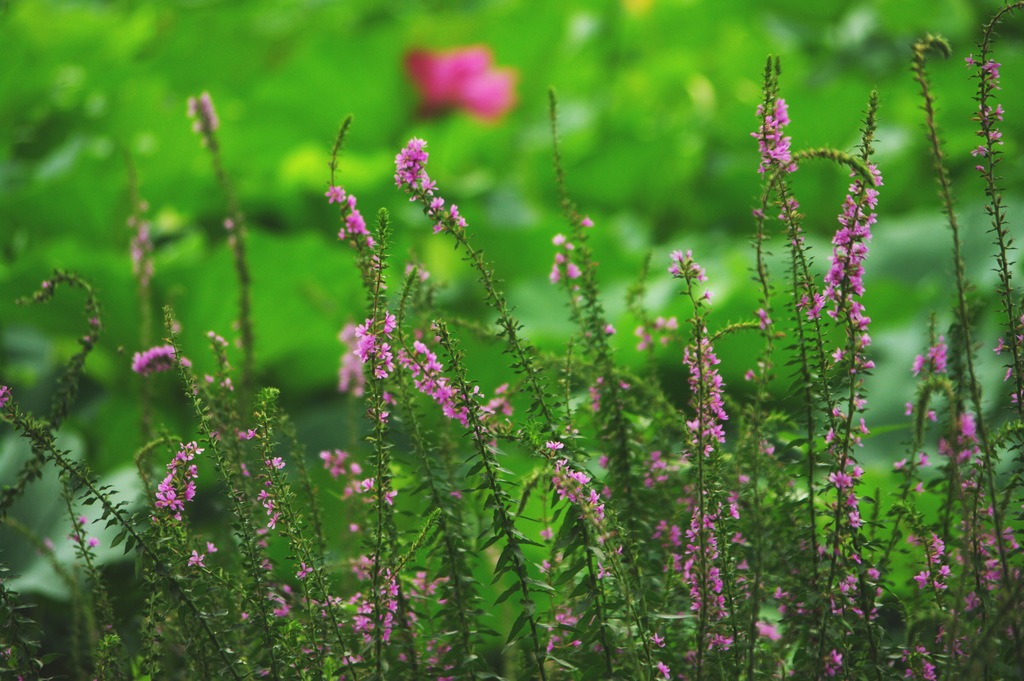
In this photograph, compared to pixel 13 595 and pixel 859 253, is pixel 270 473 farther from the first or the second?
pixel 859 253

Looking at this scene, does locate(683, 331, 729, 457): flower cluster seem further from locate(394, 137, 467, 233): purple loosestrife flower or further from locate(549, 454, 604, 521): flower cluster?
locate(394, 137, 467, 233): purple loosestrife flower

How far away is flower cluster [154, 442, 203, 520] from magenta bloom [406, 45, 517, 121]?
3.06 m

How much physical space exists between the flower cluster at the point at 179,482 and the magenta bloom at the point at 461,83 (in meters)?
3.06

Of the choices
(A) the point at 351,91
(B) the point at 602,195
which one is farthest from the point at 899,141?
(A) the point at 351,91

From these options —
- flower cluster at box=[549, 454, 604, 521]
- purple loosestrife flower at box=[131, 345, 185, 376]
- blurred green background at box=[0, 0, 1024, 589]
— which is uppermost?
blurred green background at box=[0, 0, 1024, 589]

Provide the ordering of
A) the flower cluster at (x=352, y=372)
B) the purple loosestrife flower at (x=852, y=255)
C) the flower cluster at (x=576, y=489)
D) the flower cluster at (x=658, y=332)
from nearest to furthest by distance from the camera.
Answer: the flower cluster at (x=576, y=489), the purple loosestrife flower at (x=852, y=255), the flower cluster at (x=658, y=332), the flower cluster at (x=352, y=372)

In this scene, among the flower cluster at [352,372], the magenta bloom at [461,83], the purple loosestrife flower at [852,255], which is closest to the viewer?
the purple loosestrife flower at [852,255]

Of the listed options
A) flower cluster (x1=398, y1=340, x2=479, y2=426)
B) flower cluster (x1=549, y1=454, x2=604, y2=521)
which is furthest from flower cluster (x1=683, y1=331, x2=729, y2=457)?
flower cluster (x1=398, y1=340, x2=479, y2=426)

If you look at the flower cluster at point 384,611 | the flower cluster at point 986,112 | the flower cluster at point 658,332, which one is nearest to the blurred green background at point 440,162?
the flower cluster at point 658,332

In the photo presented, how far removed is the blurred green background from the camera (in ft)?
10.1

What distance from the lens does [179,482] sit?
3.87 ft

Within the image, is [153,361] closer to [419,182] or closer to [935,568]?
[419,182]

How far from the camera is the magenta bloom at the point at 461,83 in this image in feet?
13.4

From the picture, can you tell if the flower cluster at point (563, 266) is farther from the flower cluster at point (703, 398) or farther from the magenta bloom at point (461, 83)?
the magenta bloom at point (461, 83)
